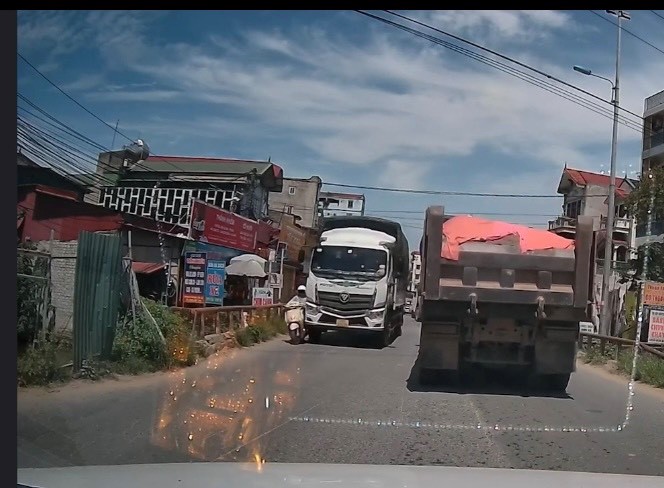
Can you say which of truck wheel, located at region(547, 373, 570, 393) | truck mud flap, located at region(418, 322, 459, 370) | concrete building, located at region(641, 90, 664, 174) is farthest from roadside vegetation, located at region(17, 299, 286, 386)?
concrete building, located at region(641, 90, 664, 174)

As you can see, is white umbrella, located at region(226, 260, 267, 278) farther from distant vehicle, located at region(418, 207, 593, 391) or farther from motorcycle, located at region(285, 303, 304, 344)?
distant vehicle, located at region(418, 207, 593, 391)

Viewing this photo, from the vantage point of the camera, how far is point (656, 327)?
7086 millimetres

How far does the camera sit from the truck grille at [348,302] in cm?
734

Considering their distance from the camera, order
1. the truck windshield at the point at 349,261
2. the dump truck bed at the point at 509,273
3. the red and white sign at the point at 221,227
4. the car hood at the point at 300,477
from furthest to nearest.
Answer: the truck windshield at the point at 349,261 < the dump truck bed at the point at 509,273 < the red and white sign at the point at 221,227 < the car hood at the point at 300,477

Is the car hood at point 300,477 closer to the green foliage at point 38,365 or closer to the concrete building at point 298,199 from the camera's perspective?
the green foliage at point 38,365

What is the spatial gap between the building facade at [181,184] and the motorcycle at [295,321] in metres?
0.98

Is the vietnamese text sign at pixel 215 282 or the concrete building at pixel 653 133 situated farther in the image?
the vietnamese text sign at pixel 215 282

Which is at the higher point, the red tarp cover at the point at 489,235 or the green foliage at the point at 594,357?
the red tarp cover at the point at 489,235

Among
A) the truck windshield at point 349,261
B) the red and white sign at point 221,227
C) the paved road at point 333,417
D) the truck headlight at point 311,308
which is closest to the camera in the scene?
the paved road at point 333,417

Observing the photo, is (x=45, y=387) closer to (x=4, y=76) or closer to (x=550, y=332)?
(x=4, y=76)

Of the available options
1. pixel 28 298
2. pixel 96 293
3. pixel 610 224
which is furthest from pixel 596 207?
pixel 28 298

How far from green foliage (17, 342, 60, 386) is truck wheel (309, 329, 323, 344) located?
2.20m

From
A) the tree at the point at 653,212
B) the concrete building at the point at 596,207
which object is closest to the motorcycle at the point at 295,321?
the concrete building at the point at 596,207
